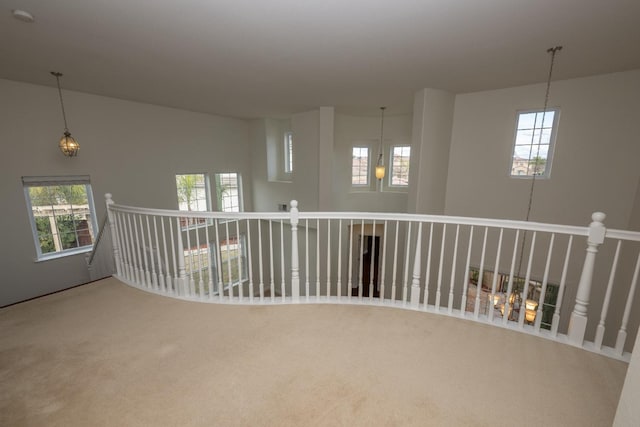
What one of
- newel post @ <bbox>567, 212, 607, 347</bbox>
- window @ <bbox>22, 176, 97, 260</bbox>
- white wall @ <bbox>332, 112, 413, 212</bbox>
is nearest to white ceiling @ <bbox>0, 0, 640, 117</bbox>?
window @ <bbox>22, 176, 97, 260</bbox>

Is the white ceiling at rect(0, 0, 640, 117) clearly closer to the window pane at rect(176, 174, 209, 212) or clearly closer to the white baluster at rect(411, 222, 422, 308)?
the white baluster at rect(411, 222, 422, 308)

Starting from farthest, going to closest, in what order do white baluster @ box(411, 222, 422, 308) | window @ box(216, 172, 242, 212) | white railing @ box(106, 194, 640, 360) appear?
window @ box(216, 172, 242, 212) → white baluster @ box(411, 222, 422, 308) → white railing @ box(106, 194, 640, 360)

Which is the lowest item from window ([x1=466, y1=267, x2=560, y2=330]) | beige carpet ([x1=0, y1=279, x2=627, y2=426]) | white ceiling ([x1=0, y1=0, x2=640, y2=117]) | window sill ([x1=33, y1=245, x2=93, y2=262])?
window ([x1=466, y1=267, x2=560, y2=330])

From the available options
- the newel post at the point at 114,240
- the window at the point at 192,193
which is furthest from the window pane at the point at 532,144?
the window at the point at 192,193

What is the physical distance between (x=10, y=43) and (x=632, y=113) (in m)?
7.86

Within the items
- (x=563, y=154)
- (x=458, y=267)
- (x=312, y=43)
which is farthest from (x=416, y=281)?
(x=563, y=154)

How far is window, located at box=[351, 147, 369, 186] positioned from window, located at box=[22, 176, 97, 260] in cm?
600

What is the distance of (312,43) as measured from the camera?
2.88 metres

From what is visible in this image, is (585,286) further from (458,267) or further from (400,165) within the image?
(400,165)

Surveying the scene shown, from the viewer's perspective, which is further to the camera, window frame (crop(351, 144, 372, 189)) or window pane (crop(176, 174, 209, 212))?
window frame (crop(351, 144, 372, 189))

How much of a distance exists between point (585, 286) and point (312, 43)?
3295 millimetres

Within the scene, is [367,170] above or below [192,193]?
above

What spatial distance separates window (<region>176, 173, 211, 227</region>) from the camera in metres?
6.47

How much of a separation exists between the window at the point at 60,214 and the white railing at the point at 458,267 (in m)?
0.88
